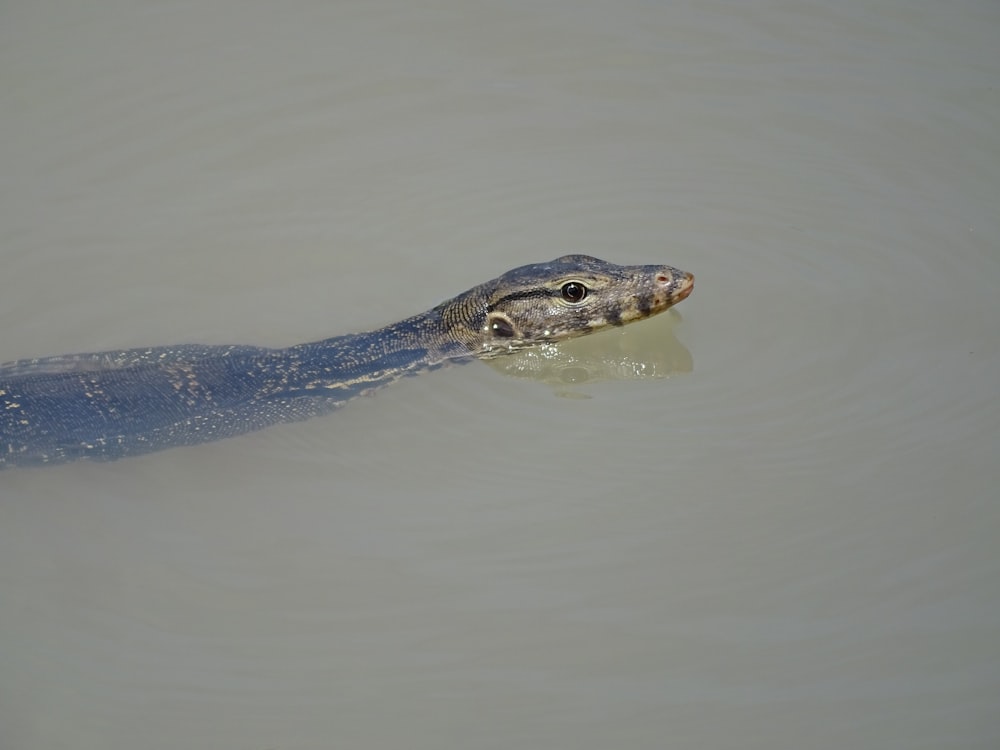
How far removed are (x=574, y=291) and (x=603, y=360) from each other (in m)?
0.55

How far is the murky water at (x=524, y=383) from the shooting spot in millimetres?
5656

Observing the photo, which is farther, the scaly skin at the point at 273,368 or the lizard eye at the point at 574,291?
the lizard eye at the point at 574,291

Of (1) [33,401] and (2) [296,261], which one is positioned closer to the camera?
(1) [33,401]

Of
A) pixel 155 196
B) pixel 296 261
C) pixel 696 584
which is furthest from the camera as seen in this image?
pixel 155 196

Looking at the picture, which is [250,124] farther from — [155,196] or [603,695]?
[603,695]

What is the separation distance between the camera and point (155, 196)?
29.5ft

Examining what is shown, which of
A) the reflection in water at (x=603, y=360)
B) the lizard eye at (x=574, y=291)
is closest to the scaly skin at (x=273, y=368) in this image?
the lizard eye at (x=574, y=291)

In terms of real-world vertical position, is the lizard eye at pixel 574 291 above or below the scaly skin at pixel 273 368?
above

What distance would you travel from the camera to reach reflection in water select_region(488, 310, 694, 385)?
7.56m

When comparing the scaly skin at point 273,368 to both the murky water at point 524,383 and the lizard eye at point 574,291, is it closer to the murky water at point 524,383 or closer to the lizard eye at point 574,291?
the lizard eye at point 574,291

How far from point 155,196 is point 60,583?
3767 millimetres

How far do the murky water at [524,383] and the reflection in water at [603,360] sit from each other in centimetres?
3

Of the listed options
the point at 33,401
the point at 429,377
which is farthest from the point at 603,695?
the point at 33,401

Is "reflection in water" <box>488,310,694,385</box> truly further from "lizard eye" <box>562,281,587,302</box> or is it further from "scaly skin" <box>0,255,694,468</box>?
"lizard eye" <box>562,281,587,302</box>
